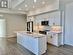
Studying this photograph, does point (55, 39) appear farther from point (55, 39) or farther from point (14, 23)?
point (14, 23)

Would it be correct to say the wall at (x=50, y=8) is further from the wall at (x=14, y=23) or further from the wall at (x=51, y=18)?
the wall at (x=14, y=23)

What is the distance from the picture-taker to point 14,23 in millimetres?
12617

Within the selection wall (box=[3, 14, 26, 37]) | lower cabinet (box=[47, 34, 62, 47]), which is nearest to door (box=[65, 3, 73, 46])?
lower cabinet (box=[47, 34, 62, 47])

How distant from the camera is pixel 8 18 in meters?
12.1

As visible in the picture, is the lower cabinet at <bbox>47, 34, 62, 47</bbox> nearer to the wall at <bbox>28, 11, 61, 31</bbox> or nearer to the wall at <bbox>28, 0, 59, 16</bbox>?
the wall at <bbox>28, 11, 61, 31</bbox>

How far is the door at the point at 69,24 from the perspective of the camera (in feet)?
24.6

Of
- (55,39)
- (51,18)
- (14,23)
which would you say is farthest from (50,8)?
(14,23)

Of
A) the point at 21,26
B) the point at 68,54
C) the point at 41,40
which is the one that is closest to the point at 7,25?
the point at 21,26

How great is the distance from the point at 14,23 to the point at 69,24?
7.05 meters

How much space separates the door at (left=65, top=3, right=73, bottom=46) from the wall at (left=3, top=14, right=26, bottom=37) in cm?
666

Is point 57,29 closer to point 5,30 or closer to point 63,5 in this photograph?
point 63,5

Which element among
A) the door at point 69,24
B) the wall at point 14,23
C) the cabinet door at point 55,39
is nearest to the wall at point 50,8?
the door at point 69,24

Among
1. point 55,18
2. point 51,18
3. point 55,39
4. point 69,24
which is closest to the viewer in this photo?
point 55,39

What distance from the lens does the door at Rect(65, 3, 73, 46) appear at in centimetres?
749
